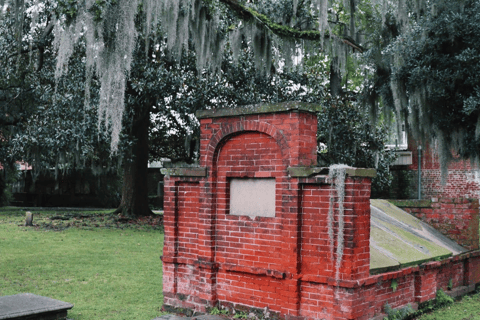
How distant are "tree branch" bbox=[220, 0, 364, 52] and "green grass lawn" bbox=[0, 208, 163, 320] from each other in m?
6.14

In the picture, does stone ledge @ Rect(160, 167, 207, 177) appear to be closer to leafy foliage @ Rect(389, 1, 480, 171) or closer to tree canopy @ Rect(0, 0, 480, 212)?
tree canopy @ Rect(0, 0, 480, 212)

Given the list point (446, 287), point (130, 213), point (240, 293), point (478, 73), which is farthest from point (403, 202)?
point (130, 213)

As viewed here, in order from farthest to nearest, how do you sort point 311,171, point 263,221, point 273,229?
1. point 263,221
2. point 273,229
3. point 311,171

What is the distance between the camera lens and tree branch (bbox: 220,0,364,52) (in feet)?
37.5

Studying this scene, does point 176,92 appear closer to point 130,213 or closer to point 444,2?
point 130,213

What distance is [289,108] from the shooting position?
5621mm

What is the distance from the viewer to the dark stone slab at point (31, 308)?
5.30 metres

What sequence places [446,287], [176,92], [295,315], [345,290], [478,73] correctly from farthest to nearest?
[176,92]
[478,73]
[446,287]
[295,315]
[345,290]

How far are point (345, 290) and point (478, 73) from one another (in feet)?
16.4

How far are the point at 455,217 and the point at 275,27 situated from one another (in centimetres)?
672

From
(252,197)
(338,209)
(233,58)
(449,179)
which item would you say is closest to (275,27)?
(233,58)

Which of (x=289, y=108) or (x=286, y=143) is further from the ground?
(x=289, y=108)

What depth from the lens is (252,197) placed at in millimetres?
6016

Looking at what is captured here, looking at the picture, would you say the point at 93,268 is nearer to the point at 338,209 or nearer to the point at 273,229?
the point at 273,229
